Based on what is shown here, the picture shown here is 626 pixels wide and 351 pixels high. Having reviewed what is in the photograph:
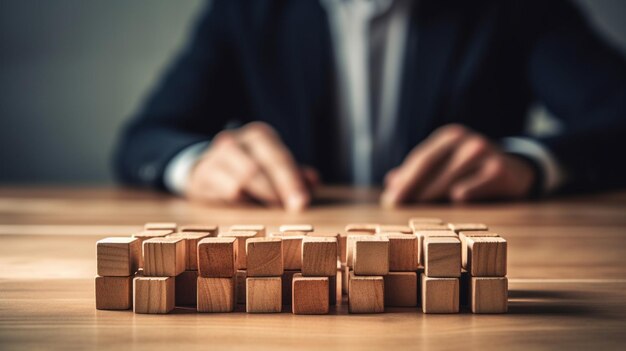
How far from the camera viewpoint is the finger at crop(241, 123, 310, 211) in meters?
1.20

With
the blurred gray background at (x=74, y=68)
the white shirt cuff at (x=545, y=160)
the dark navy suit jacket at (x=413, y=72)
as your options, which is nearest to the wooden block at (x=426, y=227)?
the white shirt cuff at (x=545, y=160)

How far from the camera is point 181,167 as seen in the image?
4.99 ft

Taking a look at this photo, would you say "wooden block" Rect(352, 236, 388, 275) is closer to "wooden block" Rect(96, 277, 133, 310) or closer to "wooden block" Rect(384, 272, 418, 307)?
"wooden block" Rect(384, 272, 418, 307)

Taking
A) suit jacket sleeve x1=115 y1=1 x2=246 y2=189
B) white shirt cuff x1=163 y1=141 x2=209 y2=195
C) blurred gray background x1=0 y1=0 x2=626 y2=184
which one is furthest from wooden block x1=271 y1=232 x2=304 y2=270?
blurred gray background x1=0 y1=0 x2=626 y2=184

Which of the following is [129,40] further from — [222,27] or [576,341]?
[576,341]

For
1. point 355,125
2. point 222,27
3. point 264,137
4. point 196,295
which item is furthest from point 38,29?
point 196,295

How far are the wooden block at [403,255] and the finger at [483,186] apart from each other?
798mm

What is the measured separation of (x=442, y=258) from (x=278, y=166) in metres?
0.82

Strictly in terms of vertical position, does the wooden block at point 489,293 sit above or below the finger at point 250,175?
below

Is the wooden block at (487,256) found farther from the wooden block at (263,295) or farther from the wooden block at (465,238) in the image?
the wooden block at (263,295)

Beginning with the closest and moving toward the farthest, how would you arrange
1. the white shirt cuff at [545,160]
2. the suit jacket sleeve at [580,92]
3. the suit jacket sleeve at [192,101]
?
the white shirt cuff at [545,160] → the suit jacket sleeve at [580,92] → the suit jacket sleeve at [192,101]

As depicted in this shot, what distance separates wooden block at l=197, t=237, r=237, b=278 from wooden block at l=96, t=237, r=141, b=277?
0.18 ft

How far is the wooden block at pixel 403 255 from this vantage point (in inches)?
19.9

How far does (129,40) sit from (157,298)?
3.52m
